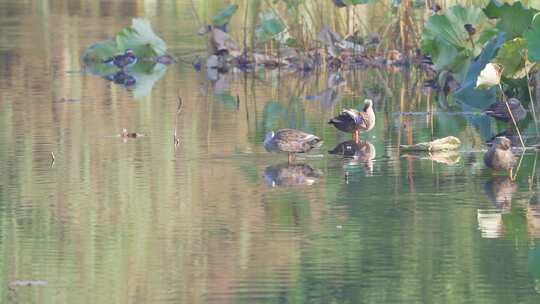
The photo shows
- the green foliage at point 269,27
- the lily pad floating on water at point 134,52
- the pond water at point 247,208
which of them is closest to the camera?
the pond water at point 247,208

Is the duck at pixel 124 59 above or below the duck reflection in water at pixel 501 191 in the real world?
above

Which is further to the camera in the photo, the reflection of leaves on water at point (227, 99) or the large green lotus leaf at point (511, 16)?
the reflection of leaves on water at point (227, 99)

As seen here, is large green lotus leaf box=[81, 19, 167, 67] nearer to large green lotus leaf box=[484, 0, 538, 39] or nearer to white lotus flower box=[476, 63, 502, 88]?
large green lotus leaf box=[484, 0, 538, 39]

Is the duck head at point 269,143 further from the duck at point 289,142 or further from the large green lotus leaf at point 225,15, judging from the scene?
the large green lotus leaf at point 225,15

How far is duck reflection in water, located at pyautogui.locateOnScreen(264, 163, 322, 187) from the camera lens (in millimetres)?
9969

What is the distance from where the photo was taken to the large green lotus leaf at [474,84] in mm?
13959

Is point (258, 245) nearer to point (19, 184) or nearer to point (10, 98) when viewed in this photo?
point (19, 184)

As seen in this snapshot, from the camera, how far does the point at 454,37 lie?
15.4 meters

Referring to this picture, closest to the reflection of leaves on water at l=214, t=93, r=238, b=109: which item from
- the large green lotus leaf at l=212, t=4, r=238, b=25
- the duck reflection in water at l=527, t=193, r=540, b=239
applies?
the large green lotus leaf at l=212, t=4, r=238, b=25

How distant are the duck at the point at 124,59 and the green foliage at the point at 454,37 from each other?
5.23 meters

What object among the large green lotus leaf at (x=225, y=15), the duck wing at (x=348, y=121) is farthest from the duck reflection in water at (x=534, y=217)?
the large green lotus leaf at (x=225, y=15)

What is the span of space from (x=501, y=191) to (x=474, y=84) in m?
5.01

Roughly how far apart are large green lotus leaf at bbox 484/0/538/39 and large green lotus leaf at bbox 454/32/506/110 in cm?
13

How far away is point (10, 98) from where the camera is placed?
15.6 metres
